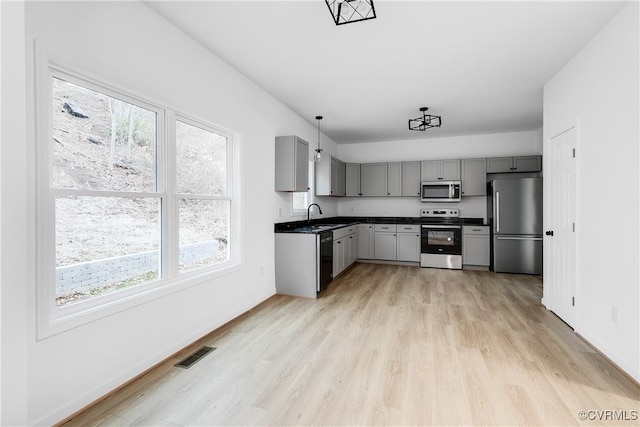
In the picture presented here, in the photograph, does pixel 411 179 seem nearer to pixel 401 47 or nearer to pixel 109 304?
pixel 401 47

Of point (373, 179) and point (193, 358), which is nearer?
point (193, 358)

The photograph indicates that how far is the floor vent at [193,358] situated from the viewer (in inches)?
91.2

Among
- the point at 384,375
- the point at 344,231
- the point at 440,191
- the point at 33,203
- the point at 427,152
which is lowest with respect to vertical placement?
the point at 384,375

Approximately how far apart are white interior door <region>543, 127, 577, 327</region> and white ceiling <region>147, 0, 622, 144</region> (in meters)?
0.91

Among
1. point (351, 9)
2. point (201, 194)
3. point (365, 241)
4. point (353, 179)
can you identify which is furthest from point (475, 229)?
point (201, 194)

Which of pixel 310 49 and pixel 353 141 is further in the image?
pixel 353 141

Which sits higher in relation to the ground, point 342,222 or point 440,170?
point 440,170

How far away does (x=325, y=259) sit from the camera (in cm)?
429

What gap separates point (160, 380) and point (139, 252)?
3.05ft

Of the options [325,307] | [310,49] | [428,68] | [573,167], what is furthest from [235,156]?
[573,167]

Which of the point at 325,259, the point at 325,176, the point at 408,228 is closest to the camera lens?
the point at 325,259

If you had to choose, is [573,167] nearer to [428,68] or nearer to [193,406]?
[428,68]

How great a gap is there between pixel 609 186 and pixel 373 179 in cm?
448

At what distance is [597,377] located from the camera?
2.12 metres
